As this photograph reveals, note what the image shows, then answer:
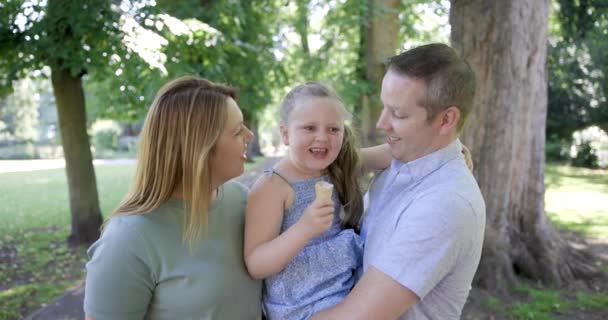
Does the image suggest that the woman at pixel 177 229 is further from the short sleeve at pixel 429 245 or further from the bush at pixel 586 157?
the bush at pixel 586 157

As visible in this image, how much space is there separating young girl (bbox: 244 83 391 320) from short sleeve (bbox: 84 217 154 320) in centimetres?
44

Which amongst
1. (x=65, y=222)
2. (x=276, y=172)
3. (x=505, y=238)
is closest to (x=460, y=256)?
(x=276, y=172)

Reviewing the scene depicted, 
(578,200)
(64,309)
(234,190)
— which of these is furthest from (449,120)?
(578,200)

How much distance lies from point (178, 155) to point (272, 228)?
485 mm

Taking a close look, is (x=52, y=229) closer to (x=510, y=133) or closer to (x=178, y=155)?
(x=510, y=133)

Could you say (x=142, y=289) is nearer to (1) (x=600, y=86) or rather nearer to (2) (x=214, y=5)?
(2) (x=214, y=5)

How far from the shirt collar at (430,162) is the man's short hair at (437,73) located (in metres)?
0.15

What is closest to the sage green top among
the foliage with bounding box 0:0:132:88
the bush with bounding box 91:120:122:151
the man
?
the man

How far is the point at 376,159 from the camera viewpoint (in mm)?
2645

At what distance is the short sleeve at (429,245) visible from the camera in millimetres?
1775

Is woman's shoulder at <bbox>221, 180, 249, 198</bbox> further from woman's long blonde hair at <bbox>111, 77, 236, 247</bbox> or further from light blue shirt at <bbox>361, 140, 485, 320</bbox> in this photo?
light blue shirt at <bbox>361, 140, 485, 320</bbox>

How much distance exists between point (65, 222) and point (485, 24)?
9730 millimetres

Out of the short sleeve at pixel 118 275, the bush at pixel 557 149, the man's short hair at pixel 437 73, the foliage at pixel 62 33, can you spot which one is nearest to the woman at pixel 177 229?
the short sleeve at pixel 118 275

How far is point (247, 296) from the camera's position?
207 cm
